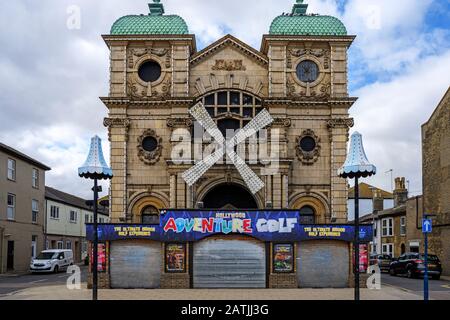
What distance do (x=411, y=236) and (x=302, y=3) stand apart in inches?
906

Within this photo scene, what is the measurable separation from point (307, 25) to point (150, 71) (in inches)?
460

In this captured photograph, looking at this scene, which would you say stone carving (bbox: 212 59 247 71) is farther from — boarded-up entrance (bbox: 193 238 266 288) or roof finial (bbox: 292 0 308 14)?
boarded-up entrance (bbox: 193 238 266 288)

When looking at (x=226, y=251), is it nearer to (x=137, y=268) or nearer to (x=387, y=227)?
(x=137, y=268)

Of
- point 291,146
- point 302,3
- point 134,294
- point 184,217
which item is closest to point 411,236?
point 291,146

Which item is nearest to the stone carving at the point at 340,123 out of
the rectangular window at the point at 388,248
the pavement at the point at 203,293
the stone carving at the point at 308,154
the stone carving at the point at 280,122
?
the stone carving at the point at 308,154

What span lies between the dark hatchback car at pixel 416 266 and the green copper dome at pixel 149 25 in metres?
22.4

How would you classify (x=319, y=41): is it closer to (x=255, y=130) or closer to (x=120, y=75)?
(x=255, y=130)

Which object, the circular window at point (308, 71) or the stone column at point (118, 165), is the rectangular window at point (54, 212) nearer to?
the stone column at point (118, 165)

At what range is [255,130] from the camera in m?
36.8

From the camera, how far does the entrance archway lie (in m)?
37.3

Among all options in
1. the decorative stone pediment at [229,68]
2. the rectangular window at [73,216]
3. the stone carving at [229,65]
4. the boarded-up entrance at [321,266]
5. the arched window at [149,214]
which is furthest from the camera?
the rectangular window at [73,216]

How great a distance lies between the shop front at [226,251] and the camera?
26547 mm

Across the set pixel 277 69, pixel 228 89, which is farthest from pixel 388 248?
pixel 228 89

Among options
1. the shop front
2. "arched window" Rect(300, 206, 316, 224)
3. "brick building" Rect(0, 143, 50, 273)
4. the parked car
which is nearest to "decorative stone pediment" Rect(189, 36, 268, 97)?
"arched window" Rect(300, 206, 316, 224)
